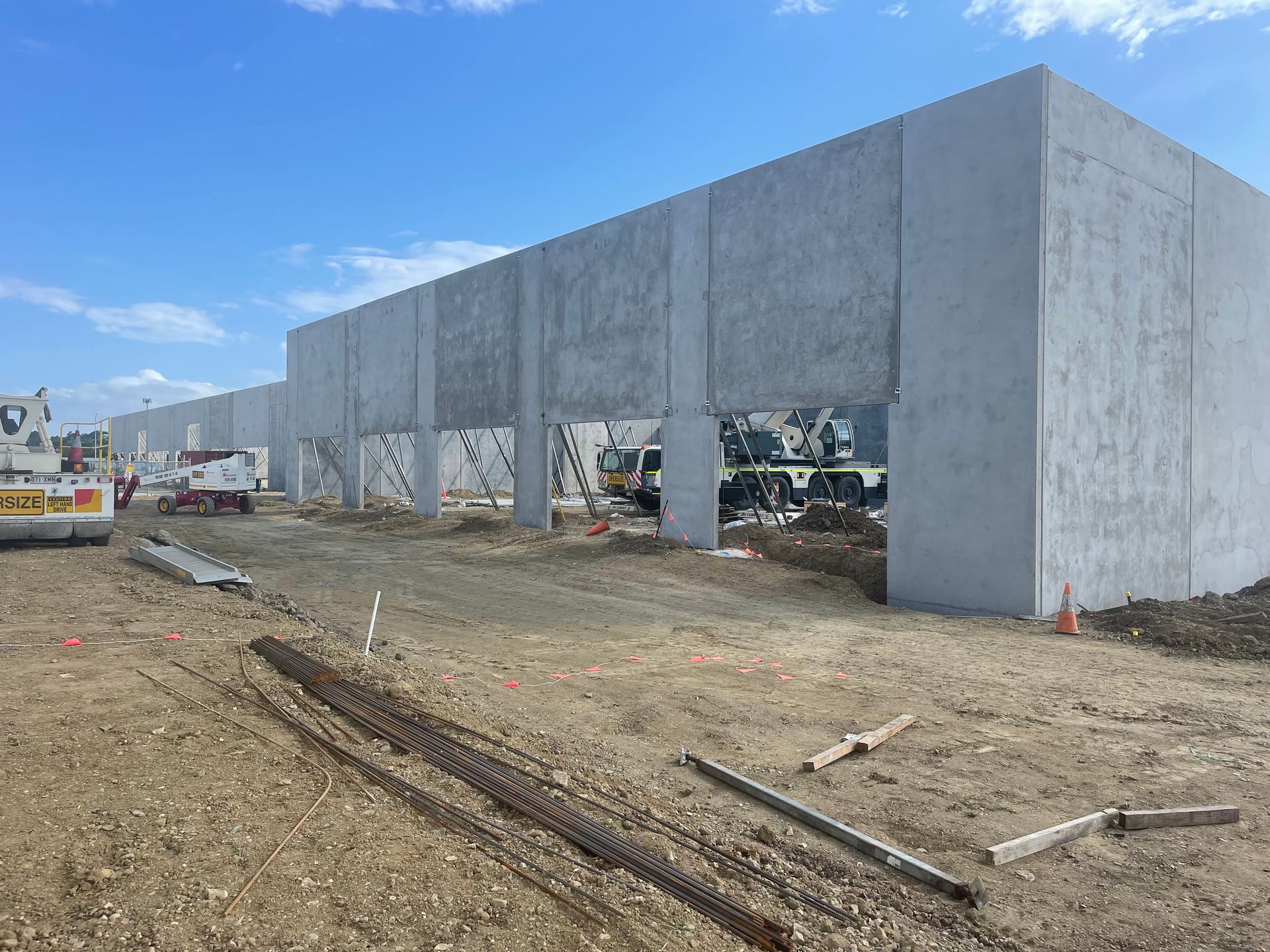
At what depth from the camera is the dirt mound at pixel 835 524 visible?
1900cm

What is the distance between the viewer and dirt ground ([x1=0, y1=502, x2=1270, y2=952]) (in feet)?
10.8

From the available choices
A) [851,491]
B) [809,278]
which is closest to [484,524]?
[809,278]

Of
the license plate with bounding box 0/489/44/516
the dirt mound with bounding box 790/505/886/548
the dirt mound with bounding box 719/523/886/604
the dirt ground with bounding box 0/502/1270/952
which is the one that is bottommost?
the dirt ground with bounding box 0/502/1270/952

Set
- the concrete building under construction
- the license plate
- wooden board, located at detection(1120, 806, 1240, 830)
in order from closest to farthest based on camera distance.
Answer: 1. wooden board, located at detection(1120, 806, 1240, 830)
2. the concrete building under construction
3. the license plate

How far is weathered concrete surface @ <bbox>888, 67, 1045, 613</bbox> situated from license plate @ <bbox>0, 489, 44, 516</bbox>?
14.6 metres

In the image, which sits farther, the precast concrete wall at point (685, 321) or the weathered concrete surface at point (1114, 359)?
the precast concrete wall at point (685, 321)

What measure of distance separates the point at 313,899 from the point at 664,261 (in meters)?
15.3

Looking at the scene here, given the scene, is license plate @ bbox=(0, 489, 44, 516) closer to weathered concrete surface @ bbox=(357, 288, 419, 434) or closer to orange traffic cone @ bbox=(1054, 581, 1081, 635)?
weathered concrete surface @ bbox=(357, 288, 419, 434)

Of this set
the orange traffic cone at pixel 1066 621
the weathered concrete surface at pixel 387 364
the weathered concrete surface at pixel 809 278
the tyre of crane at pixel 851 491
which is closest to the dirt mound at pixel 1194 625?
the orange traffic cone at pixel 1066 621

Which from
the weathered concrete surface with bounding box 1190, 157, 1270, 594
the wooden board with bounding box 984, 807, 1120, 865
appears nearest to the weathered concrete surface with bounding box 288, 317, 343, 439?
the weathered concrete surface with bounding box 1190, 157, 1270, 594

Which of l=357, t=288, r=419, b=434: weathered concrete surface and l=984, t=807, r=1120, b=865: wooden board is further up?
l=357, t=288, r=419, b=434: weathered concrete surface

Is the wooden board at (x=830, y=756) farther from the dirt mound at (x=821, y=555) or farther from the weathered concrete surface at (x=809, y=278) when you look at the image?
the weathered concrete surface at (x=809, y=278)

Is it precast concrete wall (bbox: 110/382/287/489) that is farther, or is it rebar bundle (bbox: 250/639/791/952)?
precast concrete wall (bbox: 110/382/287/489)

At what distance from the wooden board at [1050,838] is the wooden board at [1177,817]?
7cm
